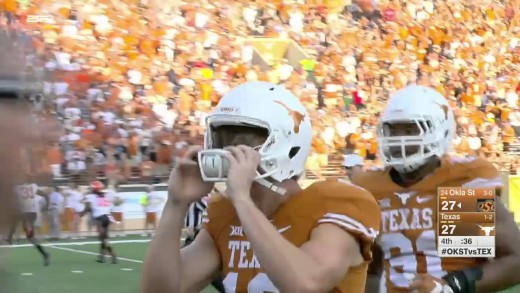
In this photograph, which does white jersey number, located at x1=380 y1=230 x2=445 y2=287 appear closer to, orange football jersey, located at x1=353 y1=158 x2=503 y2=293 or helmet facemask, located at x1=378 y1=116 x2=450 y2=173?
orange football jersey, located at x1=353 y1=158 x2=503 y2=293

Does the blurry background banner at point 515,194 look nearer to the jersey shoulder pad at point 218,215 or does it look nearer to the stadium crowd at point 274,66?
the stadium crowd at point 274,66

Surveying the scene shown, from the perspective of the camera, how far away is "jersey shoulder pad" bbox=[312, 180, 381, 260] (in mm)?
2660

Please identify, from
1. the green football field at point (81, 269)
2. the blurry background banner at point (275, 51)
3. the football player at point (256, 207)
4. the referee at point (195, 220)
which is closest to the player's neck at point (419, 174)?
the football player at point (256, 207)

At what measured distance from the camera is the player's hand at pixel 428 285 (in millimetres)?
3666

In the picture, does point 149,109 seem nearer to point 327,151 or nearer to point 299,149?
point 327,151

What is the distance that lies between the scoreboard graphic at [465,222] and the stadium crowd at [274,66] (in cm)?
1154

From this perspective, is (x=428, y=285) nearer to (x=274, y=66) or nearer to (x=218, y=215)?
(x=218, y=215)

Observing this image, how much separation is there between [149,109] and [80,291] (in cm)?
806

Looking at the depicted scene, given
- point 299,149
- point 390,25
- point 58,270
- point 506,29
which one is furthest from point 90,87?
point 299,149

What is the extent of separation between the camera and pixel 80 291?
10945 mm

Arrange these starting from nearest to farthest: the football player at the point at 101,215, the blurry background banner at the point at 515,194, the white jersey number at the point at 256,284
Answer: the white jersey number at the point at 256,284 → the football player at the point at 101,215 → the blurry background banner at the point at 515,194

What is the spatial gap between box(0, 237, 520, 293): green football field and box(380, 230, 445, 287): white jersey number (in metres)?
5.55

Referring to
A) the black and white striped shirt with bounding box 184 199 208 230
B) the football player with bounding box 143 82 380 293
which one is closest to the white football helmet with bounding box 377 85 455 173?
the football player with bounding box 143 82 380 293

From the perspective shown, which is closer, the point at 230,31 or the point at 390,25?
the point at 230,31
